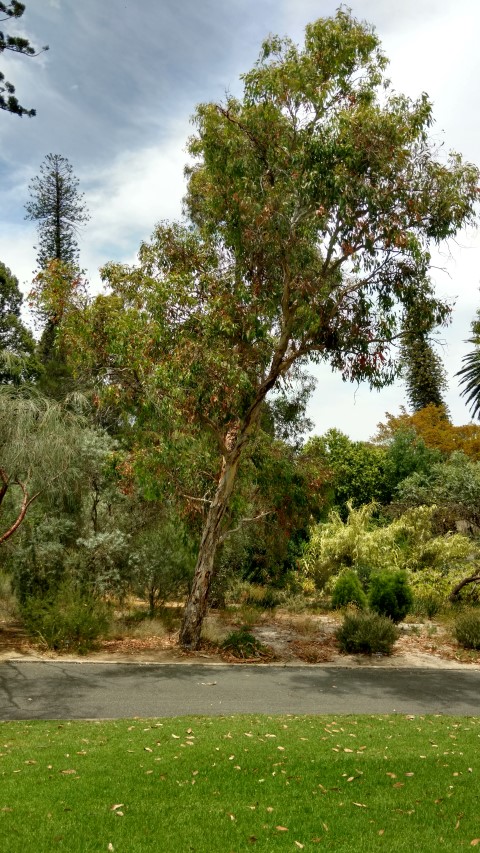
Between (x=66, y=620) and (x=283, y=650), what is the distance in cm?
445

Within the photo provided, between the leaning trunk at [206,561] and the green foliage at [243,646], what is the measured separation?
0.62 metres

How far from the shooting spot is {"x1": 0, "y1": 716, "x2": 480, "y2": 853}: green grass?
470 centimetres

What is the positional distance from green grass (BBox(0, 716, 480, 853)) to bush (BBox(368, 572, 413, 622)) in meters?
8.31

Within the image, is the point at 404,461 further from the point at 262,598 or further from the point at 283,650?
the point at 283,650

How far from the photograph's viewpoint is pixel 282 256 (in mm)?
13555

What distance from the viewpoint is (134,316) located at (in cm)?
1341

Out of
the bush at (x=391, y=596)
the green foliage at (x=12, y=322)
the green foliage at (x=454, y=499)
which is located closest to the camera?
the bush at (x=391, y=596)

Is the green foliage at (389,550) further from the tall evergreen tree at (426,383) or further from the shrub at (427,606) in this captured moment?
the tall evergreen tree at (426,383)

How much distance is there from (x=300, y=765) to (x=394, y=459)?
24.0m

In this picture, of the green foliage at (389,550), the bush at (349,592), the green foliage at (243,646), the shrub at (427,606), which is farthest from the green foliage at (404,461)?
the green foliage at (243,646)

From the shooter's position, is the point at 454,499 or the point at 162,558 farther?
the point at 454,499

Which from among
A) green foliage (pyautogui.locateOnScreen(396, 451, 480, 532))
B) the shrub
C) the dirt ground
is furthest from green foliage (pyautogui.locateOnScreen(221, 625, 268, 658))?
green foliage (pyautogui.locateOnScreen(396, 451, 480, 532))

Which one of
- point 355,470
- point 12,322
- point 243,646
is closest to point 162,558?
point 243,646

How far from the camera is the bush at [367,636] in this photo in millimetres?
13516
